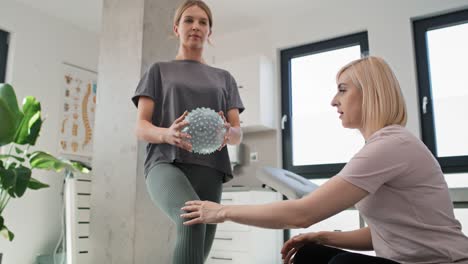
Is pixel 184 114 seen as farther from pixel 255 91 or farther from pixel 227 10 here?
pixel 227 10

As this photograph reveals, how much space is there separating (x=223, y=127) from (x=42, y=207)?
329 centimetres

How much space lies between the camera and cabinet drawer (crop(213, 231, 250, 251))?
3.40 m

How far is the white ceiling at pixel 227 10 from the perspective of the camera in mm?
4047

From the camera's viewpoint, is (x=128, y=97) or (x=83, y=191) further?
(x=83, y=191)

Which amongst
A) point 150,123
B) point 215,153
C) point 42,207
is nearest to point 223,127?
point 215,153

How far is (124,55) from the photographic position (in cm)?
228

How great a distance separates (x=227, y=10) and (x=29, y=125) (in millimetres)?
2438

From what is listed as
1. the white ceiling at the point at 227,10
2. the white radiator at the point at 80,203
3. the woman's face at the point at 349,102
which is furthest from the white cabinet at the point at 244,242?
the woman's face at the point at 349,102

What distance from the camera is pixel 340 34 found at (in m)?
4.04

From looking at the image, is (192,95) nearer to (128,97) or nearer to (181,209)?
(181,209)

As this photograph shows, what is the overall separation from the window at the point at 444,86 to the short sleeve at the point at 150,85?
8.80 ft

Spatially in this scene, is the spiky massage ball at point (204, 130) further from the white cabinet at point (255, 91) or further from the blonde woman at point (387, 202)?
the white cabinet at point (255, 91)

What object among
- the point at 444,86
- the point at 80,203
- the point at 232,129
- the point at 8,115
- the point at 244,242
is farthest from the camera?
the point at 80,203

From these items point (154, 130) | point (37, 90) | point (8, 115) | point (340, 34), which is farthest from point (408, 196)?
point (37, 90)
